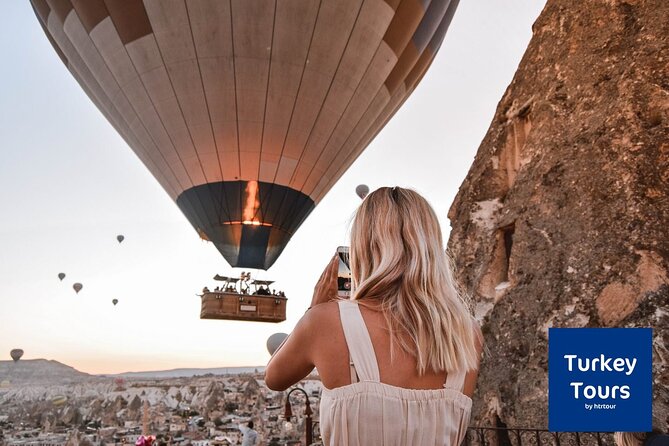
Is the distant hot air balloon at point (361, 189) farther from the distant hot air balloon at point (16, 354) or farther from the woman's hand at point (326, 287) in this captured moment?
the distant hot air balloon at point (16, 354)

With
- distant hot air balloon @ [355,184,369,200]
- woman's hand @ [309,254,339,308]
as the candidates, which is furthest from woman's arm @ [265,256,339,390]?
distant hot air balloon @ [355,184,369,200]

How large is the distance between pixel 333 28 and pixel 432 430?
861cm

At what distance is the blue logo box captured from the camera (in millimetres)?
3430

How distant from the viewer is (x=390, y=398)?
92cm

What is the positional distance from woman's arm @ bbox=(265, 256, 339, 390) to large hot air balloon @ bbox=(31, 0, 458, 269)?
26.9ft

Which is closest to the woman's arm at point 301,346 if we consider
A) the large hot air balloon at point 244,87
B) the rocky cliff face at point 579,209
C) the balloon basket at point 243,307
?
the rocky cliff face at point 579,209

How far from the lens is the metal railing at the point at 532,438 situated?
15.9 feet

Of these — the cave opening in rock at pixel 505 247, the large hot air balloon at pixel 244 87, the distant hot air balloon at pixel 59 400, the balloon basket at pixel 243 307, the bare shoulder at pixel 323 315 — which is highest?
the large hot air balloon at pixel 244 87

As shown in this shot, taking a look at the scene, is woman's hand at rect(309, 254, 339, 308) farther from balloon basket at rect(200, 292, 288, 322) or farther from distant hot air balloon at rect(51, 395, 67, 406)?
distant hot air balloon at rect(51, 395, 67, 406)

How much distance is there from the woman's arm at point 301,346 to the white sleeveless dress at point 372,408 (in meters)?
0.06

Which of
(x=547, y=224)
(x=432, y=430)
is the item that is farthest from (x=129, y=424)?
(x=432, y=430)

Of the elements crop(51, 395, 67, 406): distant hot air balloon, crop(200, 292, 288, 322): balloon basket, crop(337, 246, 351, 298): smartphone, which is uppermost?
crop(200, 292, 288, 322): balloon basket

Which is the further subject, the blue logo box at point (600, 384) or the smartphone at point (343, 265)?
the blue logo box at point (600, 384)

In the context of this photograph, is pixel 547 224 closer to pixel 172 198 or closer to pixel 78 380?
pixel 172 198
